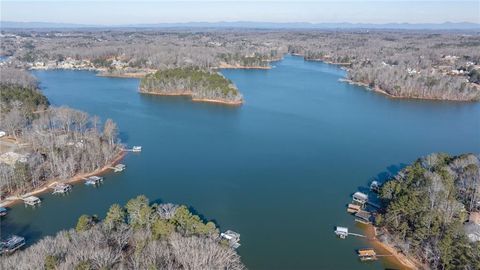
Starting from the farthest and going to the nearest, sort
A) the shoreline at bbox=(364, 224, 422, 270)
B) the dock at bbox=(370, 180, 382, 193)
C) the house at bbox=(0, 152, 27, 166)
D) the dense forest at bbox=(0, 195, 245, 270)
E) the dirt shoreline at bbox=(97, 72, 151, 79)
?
the dirt shoreline at bbox=(97, 72, 151, 79)
the house at bbox=(0, 152, 27, 166)
the dock at bbox=(370, 180, 382, 193)
the shoreline at bbox=(364, 224, 422, 270)
the dense forest at bbox=(0, 195, 245, 270)

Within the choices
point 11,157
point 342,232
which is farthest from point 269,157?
point 11,157

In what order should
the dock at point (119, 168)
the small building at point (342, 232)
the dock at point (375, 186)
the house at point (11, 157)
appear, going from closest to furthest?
the small building at point (342, 232) → the dock at point (375, 186) → the house at point (11, 157) → the dock at point (119, 168)

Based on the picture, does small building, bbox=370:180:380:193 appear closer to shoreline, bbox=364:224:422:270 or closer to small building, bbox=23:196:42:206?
shoreline, bbox=364:224:422:270

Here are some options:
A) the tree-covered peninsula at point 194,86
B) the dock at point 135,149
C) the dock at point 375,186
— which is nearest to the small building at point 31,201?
the dock at point 135,149

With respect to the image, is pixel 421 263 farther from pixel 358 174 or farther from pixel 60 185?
pixel 60 185

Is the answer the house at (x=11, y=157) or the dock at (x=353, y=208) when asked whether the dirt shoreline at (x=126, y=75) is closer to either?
the house at (x=11, y=157)

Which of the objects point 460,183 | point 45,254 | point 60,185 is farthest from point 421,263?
point 60,185

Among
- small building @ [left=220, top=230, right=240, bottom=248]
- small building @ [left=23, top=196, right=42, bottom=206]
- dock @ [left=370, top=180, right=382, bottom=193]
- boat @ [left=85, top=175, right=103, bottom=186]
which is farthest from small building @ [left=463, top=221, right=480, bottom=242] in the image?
small building @ [left=23, top=196, right=42, bottom=206]
